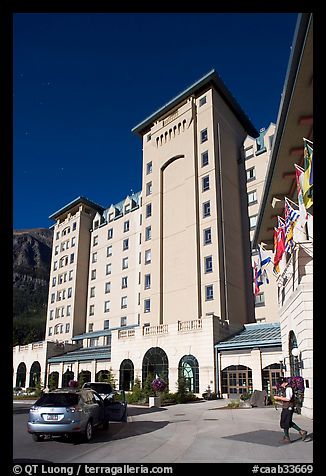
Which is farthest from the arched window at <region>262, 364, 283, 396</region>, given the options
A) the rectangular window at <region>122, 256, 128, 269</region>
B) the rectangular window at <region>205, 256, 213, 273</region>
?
the rectangular window at <region>122, 256, 128, 269</region>

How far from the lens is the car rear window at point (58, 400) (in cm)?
1212

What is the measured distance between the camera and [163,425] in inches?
648

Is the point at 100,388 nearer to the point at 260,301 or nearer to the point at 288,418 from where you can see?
the point at 288,418

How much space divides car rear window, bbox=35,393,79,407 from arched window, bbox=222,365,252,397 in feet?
72.8

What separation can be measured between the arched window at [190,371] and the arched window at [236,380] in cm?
267

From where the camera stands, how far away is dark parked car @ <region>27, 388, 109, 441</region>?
38.3ft

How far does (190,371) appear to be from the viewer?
119 feet

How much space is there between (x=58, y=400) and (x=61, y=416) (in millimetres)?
645

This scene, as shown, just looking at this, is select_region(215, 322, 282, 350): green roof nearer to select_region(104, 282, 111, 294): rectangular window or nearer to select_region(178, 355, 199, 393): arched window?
select_region(178, 355, 199, 393): arched window

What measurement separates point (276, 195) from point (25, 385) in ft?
159

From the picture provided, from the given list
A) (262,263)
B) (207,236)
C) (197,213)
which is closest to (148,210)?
(197,213)
